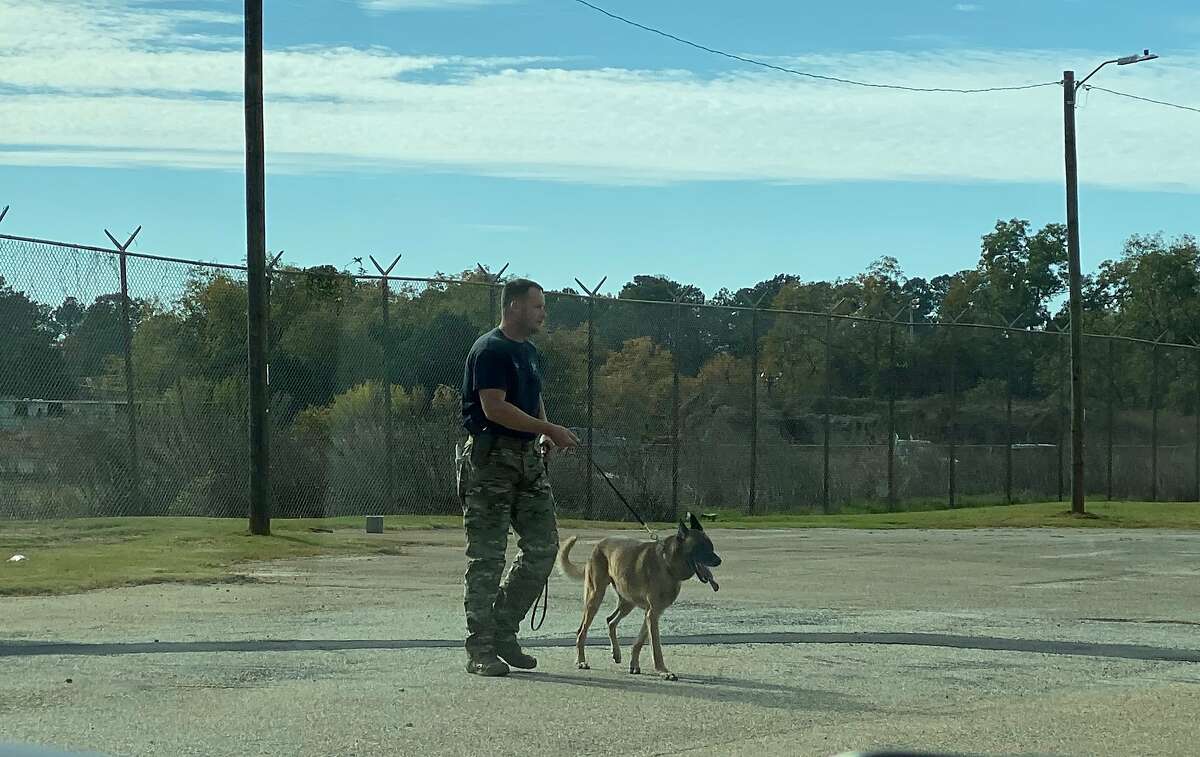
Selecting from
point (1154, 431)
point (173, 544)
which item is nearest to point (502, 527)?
point (173, 544)

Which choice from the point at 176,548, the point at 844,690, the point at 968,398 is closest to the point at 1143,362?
the point at 968,398

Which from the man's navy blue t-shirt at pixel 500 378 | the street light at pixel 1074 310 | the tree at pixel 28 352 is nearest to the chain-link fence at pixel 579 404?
the tree at pixel 28 352

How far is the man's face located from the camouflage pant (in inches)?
27.6

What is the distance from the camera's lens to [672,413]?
2947 cm

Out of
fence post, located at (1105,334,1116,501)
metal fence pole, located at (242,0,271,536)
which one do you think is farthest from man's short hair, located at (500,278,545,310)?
fence post, located at (1105,334,1116,501)

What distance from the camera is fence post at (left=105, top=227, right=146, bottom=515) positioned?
2028cm

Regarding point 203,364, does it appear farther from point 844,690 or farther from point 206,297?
point 844,690

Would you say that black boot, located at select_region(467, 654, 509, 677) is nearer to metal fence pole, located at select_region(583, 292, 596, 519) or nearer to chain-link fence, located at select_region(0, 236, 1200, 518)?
chain-link fence, located at select_region(0, 236, 1200, 518)

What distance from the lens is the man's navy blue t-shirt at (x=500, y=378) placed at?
30.5 ft

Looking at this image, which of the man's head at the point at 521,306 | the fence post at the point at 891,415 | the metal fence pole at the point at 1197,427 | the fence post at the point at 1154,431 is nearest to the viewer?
the man's head at the point at 521,306

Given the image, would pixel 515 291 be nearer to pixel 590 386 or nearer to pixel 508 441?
pixel 508 441

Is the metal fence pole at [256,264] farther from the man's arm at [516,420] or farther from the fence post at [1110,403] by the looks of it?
the fence post at [1110,403]

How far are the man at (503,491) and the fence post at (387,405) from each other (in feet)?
51.6

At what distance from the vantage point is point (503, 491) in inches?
367
